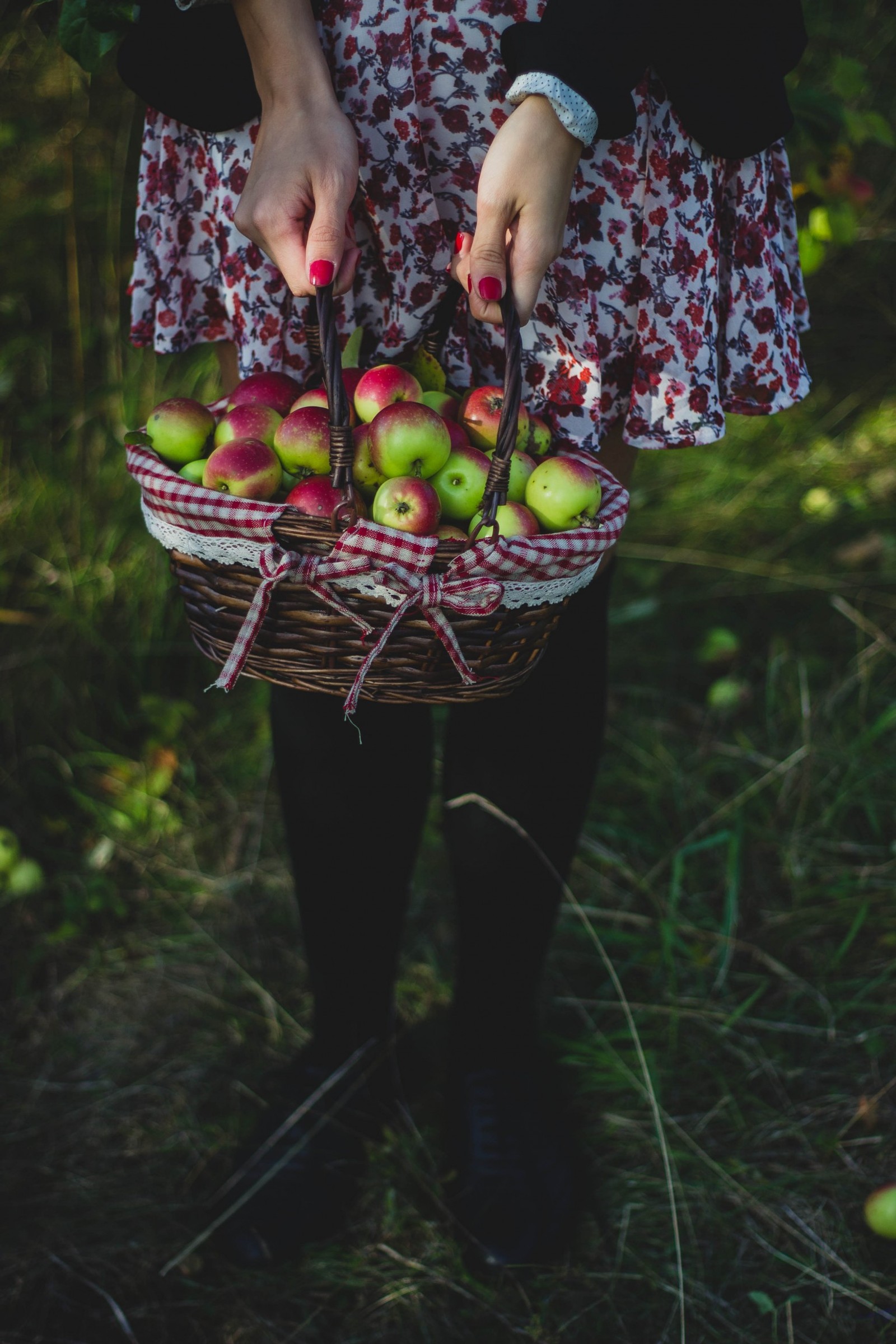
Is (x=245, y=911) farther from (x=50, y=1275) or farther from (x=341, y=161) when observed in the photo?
(x=341, y=161)

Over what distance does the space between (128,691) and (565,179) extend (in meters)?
1.43

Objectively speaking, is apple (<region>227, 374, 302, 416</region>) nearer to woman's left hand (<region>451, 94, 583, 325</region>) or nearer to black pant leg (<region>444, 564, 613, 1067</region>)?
woman's left hand (<region>451, 94, 583, 325</region>)

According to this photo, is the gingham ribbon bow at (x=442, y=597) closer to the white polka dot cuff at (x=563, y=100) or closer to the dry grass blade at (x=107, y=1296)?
the white polka dot cuff at (x=563, y=100)

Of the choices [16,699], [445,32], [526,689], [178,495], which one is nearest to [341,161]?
[445,32]

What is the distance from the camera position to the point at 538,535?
75cm

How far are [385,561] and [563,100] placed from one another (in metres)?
0.39

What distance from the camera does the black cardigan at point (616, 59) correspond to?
76cm

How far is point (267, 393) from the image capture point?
3.08 feet

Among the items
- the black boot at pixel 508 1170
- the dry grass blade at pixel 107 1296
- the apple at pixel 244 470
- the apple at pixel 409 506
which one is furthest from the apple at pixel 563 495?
the dry grass blade at pixel 107 1296

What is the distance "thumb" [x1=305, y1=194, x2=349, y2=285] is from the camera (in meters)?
0.77

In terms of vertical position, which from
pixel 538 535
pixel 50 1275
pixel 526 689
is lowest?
pixel 50 1275

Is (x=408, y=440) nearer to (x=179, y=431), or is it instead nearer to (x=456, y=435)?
(x=456, y=435)

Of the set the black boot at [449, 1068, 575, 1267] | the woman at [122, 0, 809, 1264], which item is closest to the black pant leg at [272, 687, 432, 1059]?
the woman at [122, 0, 809, 1264]

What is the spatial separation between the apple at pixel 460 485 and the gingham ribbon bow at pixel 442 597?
0.17 m
